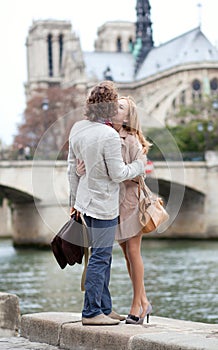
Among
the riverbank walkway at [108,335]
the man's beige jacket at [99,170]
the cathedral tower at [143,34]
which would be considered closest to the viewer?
the riverbank walkway at [108,335]

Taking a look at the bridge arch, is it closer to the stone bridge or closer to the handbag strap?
the stone bridge

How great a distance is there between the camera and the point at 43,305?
21.2 metres

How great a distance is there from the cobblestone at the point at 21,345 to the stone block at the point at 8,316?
1.97ft

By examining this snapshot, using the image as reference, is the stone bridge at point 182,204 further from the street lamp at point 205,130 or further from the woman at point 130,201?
the woman at point 130,201

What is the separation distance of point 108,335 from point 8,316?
1.97 metres

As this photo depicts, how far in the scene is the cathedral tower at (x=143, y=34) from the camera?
114 metres

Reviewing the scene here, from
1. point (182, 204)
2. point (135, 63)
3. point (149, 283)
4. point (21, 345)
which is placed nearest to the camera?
point (21, 345)

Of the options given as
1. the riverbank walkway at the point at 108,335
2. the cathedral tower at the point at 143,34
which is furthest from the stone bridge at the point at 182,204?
the cathedral tower at the point at 143,34

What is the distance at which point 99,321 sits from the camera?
7.71 meters

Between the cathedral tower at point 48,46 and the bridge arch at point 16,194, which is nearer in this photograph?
the bridge arch at point 16,194

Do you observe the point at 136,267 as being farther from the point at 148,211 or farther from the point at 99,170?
the point at 99,170

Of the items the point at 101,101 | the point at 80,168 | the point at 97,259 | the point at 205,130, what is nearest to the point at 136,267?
the point at 97,259

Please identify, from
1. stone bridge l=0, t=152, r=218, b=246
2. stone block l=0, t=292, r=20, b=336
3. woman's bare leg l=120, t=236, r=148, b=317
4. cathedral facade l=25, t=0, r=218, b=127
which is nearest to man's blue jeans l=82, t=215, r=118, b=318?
woman's bare leg l=120, t=236, r=148, b=317

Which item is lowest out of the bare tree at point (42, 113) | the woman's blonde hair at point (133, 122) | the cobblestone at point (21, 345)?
the cobblestone at point (21, 345)
